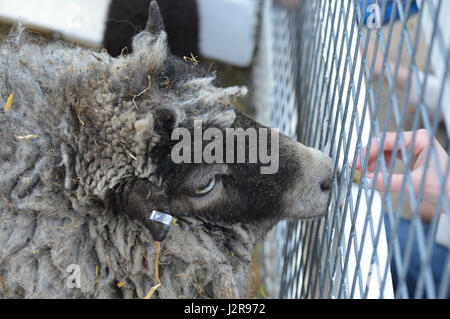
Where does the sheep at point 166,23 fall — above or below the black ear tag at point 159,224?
above

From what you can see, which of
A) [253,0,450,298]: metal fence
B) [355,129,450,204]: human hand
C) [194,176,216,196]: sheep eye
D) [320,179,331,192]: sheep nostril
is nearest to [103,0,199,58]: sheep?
[253,0,450,298]: metal fence

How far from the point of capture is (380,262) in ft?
5.41

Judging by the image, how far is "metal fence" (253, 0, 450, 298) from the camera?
1331mm

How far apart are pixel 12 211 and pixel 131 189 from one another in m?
0.54

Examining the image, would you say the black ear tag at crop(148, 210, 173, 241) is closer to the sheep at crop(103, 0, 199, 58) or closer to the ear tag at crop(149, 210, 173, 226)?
the ear tag at crop(149, 210, 173, 226)

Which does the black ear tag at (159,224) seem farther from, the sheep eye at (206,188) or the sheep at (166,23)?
the sheep at (166,23)

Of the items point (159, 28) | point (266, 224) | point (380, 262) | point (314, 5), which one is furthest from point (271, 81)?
point (380, 262)

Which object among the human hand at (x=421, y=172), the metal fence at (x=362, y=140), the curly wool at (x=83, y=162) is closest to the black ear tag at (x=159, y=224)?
the curly wool at (x=83, y=162)

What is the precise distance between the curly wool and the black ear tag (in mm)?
187

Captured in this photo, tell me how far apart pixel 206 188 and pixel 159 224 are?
32 centimetres

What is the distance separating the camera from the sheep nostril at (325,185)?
2.23 meters

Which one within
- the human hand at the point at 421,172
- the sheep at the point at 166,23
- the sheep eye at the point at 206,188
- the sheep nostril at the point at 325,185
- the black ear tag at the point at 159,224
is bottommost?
the black ear tag at the point at 159,224

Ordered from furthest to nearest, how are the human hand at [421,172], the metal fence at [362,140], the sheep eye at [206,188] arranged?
1. the sheep eye at [206,188]
2. the human hand at [421,172]
3. the metal fence at [362,140]

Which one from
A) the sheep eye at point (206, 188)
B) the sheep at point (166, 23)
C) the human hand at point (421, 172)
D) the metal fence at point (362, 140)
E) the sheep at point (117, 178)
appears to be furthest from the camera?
the sheep at point (166, 23)
